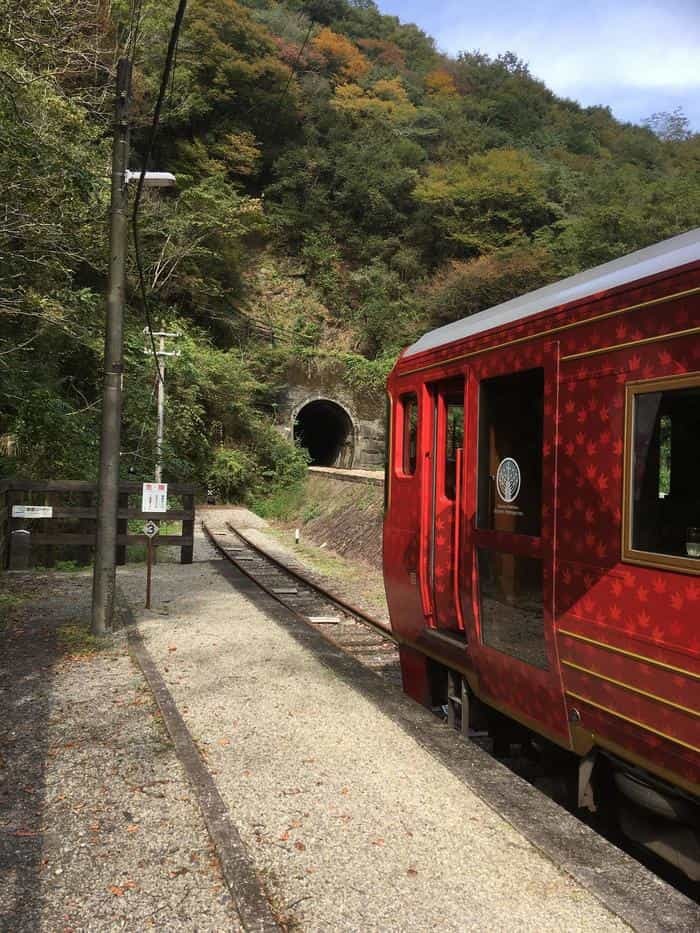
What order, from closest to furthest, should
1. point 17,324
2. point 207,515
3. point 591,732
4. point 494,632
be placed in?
point 591,732 → point 494,632 → point 17,324 → point 207,515

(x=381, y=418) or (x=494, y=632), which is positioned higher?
(x=381, y=418)

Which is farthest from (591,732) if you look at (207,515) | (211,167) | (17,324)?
(211,167)

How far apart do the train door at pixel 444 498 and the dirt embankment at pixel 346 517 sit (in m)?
10.9

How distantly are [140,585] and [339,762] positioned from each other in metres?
8.39

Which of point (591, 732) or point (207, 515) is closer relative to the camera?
point (591, 732)

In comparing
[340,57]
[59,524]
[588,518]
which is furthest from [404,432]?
[340,57]

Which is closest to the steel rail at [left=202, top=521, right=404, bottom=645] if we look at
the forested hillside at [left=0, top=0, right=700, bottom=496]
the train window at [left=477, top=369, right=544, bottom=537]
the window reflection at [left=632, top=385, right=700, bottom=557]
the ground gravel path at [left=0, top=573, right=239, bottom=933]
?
the train window at [left=477, top=369, right=544, bottom=537]

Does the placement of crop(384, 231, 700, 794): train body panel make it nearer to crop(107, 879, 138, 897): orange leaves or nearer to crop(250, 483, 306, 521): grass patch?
crop(107, 879, 138, 897): orange leaves

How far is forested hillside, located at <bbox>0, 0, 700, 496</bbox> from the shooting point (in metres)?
22.6

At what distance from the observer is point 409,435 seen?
6.52 metres

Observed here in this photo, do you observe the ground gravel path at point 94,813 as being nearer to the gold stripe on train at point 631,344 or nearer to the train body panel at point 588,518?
the train body panel at point 588,518

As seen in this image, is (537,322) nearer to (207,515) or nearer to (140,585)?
(140,585)

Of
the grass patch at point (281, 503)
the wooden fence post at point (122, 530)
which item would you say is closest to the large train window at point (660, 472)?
the wooden fence post at point (122, 530)

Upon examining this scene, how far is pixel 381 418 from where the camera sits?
38844mm
